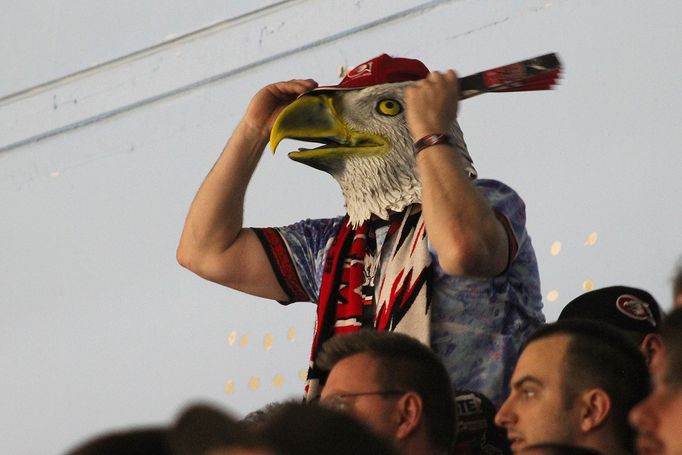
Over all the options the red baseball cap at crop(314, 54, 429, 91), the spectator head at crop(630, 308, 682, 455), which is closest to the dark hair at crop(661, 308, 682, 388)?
the spectator head at crop(630, 308, 682, 455)

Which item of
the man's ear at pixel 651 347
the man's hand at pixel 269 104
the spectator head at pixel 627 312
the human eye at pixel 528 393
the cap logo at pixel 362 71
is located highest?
the cap logo at pixel 362 71

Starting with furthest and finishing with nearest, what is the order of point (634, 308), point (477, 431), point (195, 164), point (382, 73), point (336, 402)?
1. point (195, 164)
2. point (382, 73)
3. point (634, 308)
4. point (477, 431)
5. point (336, 402)

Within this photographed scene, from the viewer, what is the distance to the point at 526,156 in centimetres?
303

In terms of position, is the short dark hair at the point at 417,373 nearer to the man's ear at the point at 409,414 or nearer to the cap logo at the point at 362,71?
the man's ear at the point at 409,414

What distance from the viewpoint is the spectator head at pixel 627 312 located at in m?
2.10

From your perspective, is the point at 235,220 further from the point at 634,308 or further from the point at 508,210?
the point at 634,308

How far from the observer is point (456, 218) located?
6.85ft

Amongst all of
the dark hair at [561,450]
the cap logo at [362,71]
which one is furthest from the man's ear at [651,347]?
the cap logo at [362,71]

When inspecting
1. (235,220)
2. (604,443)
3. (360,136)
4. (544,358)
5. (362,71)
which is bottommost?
(604,443)

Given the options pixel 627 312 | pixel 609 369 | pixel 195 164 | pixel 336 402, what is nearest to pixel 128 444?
pixel 336 402

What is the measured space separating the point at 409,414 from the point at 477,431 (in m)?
0.17

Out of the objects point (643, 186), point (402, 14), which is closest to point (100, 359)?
point (402, 14)

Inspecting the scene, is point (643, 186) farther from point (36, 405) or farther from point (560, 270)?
point (36, 405)

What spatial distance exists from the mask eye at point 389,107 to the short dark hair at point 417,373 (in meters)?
0.50
